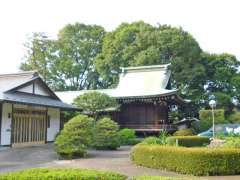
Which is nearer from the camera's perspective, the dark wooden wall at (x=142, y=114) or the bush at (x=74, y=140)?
the bush at (x=74, y=140)

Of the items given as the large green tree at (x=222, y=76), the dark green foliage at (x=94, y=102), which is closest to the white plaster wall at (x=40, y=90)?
the dark green foliage at (x=94, y=102)

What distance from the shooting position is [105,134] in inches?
805

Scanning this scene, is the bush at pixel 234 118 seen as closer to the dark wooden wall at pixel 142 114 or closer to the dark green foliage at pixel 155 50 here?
the dark green foliage at pixel 155 50

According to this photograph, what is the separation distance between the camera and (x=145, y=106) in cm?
3108

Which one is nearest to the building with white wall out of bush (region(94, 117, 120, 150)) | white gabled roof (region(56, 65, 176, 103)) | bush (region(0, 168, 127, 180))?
bush (region(94, 117, 120, 150))

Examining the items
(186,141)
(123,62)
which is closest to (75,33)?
(123,62)

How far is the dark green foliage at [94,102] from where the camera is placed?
2762 cm

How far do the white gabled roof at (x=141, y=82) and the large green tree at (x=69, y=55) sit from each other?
1219cm

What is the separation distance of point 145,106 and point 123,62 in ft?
39.1

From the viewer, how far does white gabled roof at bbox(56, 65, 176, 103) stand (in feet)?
104

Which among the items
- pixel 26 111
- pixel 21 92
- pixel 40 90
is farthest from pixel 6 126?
pixel 40 90

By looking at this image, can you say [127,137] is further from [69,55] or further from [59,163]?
[69,55]

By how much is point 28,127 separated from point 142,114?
11.7 meters

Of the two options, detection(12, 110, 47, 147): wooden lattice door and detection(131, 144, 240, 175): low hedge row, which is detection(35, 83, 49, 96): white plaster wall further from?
detection(131, 144, 240, 175): low hedge row
